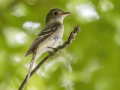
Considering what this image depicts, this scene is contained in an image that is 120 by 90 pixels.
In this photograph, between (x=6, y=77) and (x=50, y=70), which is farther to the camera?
(x=50, y=70)

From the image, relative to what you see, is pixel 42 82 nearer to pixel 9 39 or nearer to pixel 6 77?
pixel 6 77

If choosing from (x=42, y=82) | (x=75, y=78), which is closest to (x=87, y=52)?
(x=75, y=78)

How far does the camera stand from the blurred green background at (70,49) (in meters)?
1.92

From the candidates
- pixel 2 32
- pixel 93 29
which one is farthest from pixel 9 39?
pixel 93 29

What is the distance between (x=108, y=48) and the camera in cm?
202

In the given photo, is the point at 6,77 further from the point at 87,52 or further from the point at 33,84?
the point at 87,52

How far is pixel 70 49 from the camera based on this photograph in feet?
6.73

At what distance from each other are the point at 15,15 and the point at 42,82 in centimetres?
49

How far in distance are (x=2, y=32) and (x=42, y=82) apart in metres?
0.41

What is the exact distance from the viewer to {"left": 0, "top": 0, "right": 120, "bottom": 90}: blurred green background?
192 cm

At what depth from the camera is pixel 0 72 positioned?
6.21ft

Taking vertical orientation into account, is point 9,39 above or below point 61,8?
below

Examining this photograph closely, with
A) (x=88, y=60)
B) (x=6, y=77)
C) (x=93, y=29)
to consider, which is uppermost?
(x=93, y=29)

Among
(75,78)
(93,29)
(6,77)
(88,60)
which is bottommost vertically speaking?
(6,77)
